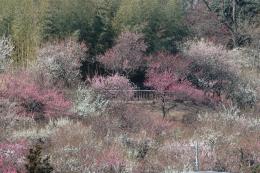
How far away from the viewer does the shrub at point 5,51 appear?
32.3 meters

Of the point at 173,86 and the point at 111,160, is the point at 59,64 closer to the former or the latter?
the point at 173,86

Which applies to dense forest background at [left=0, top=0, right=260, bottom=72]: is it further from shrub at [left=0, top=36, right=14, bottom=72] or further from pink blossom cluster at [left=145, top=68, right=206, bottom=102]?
pink blossom cluster at [left=145, top=68, right=206, bottom=102]

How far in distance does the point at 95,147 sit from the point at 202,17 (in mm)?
20943

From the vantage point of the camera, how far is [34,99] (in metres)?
28.0

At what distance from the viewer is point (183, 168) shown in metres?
23.2

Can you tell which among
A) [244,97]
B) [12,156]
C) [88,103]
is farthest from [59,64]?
[12,156]

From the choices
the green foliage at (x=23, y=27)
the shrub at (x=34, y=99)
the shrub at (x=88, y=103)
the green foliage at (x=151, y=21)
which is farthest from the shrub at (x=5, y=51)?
the green foliage at (x=151, y=21)

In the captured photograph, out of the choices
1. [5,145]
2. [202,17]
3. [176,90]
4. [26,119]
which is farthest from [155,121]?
[202,17]

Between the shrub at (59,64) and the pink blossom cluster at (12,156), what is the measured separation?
8780mm

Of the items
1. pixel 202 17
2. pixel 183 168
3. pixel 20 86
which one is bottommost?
pixel 183 168

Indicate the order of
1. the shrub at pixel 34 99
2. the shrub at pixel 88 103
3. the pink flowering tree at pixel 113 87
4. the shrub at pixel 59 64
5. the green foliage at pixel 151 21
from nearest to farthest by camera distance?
the shrub at pixel 34 99
the shrub at pixel 88 103
the pink flowering tree at pixel 113 87
the shrub at pixel 59 64
the green foliage at pixel 151 21

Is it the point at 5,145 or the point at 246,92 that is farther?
the point at 246,92

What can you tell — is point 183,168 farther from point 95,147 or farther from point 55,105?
point 55,105

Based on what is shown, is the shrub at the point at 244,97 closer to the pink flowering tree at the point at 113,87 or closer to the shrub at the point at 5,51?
the pink flowering tree at the point at 113,87
